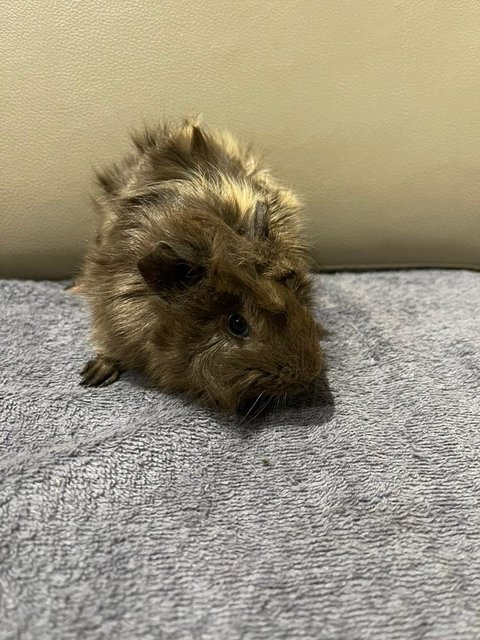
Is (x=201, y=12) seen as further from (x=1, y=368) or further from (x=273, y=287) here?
(x=1, y=368)

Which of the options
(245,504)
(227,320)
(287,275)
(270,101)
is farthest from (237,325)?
(270,101)

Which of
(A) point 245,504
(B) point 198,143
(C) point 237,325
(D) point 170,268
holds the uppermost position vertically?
(B) point 198,143

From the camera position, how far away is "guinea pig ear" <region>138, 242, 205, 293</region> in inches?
44.8

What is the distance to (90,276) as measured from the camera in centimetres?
141

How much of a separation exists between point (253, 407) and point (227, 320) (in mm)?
190

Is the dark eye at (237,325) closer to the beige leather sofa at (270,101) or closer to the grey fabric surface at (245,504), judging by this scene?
the grey fabric surface at (245,504)

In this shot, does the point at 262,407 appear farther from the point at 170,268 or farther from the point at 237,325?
the point at 170,268

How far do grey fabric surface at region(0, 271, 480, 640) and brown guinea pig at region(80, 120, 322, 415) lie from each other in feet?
0.29

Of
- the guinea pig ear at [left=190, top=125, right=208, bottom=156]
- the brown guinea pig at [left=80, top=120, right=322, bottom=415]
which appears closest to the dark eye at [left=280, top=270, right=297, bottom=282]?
the brown guinea pig at [left=80, top=120, right=322, bottom=415]

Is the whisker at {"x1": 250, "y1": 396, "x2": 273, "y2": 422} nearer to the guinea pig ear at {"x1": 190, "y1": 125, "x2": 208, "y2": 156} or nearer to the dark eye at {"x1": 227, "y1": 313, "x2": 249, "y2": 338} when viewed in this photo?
the dark eye at {"x1": 227, "y1": 313, "x2": 249, "y2": 338}

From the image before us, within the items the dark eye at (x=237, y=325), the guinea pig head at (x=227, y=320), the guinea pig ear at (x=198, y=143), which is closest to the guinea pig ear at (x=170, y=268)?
the guinea pig head at (x=227, y=320)

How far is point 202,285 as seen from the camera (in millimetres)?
1152

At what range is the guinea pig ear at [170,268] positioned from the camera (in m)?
1.14

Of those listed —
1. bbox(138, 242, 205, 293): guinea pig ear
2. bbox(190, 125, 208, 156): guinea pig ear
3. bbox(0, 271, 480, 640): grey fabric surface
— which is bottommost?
bbox(0, 271, 480, 640): grey fabric surface
